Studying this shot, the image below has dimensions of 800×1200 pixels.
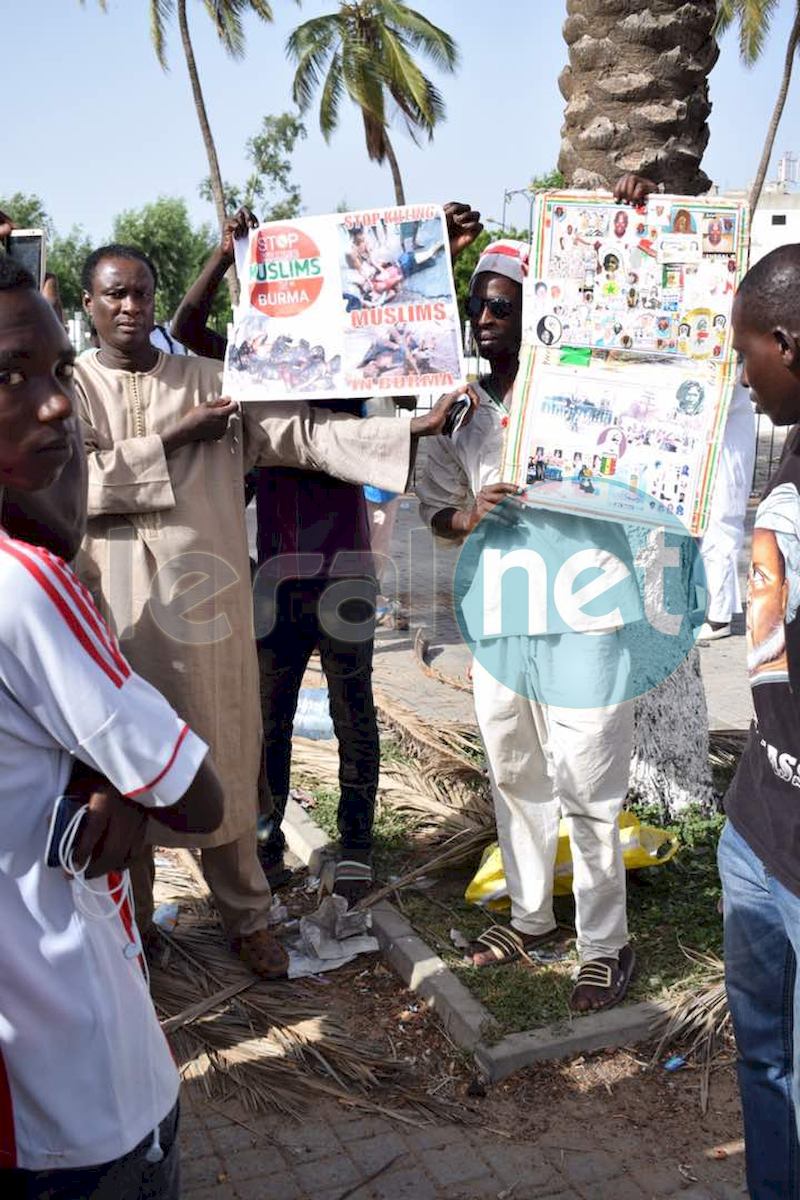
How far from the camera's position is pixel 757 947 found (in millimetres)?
2373

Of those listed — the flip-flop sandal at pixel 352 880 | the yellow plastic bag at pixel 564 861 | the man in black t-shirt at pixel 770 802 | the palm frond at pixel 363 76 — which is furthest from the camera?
the palm frond at pixel 363 76

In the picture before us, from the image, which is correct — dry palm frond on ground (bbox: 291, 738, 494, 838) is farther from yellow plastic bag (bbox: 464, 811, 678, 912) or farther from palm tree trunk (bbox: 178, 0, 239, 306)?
palm tree trunk (bbox: 178, 0, 239, 306)

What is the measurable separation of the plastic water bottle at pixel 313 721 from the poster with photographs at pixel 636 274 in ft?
10.2

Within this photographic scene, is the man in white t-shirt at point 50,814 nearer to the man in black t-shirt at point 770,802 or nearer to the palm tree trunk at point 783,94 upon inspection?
the man in black t-shirt at point 770,802

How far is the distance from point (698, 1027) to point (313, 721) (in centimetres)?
298

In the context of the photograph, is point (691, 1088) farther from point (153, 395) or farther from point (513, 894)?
point (153, 395)

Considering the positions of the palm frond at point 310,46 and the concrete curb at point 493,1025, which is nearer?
the concrete curb at point 493,1025

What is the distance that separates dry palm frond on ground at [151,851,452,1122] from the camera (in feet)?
10.7

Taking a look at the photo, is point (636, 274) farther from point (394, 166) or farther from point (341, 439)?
point (394, 166)

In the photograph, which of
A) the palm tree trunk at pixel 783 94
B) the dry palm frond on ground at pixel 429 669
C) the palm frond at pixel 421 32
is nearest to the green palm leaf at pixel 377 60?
the palm frond at pixel 421 32

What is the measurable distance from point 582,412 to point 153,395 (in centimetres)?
128

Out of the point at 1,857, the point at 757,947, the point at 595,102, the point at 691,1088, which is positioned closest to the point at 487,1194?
the point at 691,1088

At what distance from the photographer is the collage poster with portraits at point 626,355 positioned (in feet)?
10.4

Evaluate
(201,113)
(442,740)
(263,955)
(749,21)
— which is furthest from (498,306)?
(749,21)
